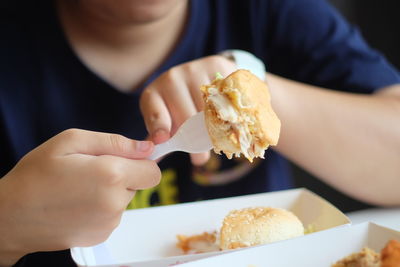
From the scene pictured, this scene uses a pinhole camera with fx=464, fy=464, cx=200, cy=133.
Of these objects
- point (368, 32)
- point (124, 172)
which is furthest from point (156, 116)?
point (368, 32)

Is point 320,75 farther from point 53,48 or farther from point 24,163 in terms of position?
point 24,163

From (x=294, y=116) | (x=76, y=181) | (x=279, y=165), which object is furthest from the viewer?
(x=279, y=165)

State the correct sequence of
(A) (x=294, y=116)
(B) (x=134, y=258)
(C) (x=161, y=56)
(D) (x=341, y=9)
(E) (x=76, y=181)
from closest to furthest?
(E) (x=76, y=181), (B) (x=134, y=258), (A) (x=294, y=116), (C) (x=161, y=56), (D) (x=341, y=9)

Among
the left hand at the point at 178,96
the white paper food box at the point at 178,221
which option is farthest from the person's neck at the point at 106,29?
the white paper food box at the point at 178,221

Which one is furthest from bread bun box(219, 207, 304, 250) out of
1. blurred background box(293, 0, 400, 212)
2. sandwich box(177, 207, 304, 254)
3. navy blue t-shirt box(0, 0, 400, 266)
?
blurred background box(293, 0, 400, 212)

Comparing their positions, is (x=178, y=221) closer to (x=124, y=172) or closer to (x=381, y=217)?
(x=124, y=172)

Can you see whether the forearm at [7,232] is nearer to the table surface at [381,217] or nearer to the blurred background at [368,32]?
the table surface at [381,217]

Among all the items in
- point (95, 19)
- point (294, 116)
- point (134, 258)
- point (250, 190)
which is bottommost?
point (250, 190)

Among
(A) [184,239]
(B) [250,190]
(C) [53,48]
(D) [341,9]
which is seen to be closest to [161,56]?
(C) [53,48]

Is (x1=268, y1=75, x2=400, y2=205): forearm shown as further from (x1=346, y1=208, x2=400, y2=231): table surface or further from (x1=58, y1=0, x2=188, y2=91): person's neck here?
(x1=58, y1=0, x2=188, y2=91): person's neck
